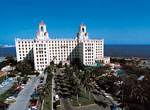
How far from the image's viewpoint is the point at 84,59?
67.9 metres

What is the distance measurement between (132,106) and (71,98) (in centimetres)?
1633

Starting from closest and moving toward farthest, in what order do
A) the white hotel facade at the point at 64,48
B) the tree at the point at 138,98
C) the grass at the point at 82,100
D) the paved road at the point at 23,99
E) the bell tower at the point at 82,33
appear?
the tree at the point at 138,98 → the paved road at the point at 23,99 → the grass at the point at 82,100 → the white hotel facade at the point at 64,48 → the bell tower at the point at 82,33

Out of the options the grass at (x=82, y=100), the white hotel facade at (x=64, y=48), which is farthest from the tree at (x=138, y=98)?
the white hotel facade at (x=64, y=48)

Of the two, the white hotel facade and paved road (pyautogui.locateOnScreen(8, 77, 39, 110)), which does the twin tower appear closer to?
the white hotel facade

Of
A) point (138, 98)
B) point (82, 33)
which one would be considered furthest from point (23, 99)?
point (82, 33)

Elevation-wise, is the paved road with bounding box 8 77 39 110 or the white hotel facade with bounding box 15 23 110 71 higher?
the white hotel facade with bounding box 15 23 110 71

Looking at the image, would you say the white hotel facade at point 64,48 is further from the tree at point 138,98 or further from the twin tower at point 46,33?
the tree at point 138,98

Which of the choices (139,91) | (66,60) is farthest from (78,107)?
(66,60)

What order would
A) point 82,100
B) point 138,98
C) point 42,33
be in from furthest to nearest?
point 42,33 < point 82,100 < point 138,98

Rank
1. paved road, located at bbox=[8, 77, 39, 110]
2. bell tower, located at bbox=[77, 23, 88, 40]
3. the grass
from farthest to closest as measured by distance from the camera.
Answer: bell tower, located at bbox=[77, 23, 88, 40] → the grass → paved road, located at bbox=[8, 77, 39, 110]

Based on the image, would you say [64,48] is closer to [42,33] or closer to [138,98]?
[42,33]

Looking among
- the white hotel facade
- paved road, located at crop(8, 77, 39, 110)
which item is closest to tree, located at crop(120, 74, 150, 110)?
paved road, located at crop(8, 77, 39, 110)

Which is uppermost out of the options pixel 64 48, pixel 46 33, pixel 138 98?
pixel 46 33

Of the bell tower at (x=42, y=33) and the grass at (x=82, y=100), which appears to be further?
the bell tower at (x=42, y=33)
